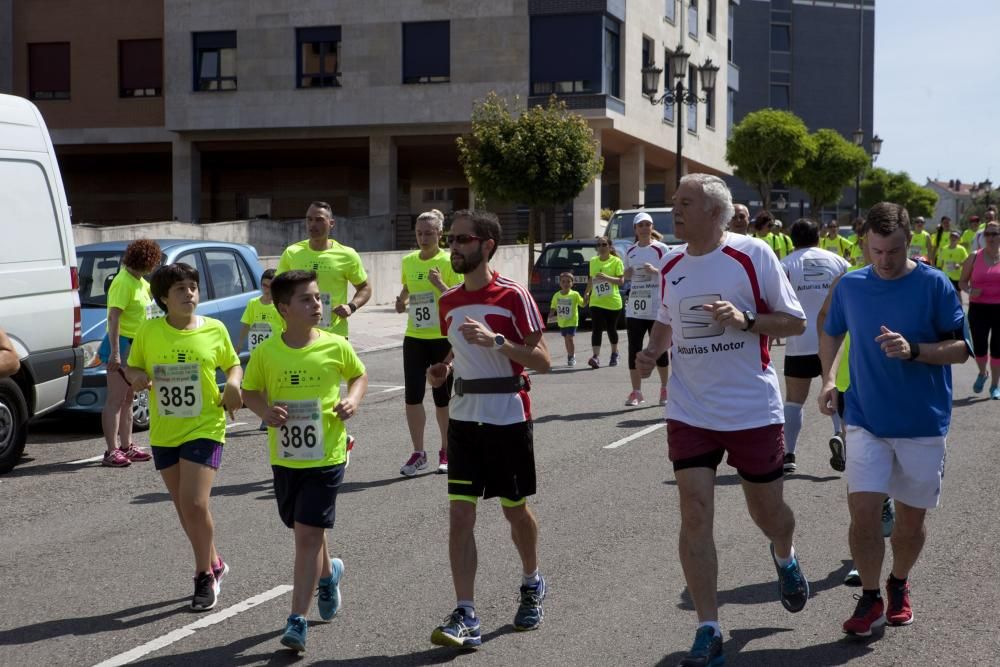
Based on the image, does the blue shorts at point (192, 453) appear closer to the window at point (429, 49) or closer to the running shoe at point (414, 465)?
the running shoe at point (414, 465)

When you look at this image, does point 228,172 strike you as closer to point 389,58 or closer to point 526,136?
point 389,58

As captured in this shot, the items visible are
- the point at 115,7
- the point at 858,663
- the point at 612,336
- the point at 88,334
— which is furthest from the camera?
the point at 115,7

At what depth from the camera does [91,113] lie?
4681cm

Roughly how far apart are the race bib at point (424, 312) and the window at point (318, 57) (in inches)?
1409

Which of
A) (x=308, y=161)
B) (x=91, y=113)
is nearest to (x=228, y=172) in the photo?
(x=308, y=161)

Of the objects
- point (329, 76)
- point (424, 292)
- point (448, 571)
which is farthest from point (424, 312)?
point (329, 76)

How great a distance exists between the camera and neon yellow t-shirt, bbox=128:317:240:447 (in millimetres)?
6125

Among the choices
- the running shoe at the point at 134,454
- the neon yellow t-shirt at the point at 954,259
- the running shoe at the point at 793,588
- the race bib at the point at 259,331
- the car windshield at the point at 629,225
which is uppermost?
the car windshield at the point at 629,225

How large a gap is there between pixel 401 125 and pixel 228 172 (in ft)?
37.2

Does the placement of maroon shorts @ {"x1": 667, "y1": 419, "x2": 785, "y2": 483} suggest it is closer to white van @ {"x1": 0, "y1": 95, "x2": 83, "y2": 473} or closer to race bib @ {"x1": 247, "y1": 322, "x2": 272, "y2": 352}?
white van @ {"x1": 0, "y1": 95, "x2": 83, "y2": 473}

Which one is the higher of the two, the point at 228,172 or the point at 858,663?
the point at 228,172

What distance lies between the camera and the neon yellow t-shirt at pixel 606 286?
16641 mm

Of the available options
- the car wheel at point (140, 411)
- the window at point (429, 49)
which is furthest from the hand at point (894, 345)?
the window at point (429, 49)

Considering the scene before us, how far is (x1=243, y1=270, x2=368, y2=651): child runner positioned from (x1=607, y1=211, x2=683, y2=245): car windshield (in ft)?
66.5
